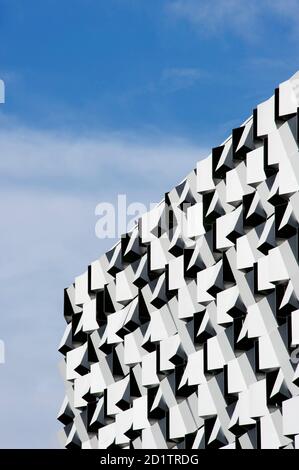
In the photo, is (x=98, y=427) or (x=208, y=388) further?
(x=98, y=427)

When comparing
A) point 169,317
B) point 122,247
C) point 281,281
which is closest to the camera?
point 281,281

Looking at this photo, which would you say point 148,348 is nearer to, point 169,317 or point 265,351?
point 169,317

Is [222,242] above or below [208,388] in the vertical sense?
above

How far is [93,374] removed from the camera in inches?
→ 2373

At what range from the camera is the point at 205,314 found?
1879 inches

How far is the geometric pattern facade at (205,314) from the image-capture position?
4109cm

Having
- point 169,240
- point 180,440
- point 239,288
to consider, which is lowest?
point 180,440

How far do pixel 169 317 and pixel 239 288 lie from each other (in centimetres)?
806

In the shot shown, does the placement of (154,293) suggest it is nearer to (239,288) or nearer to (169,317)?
(169,317)

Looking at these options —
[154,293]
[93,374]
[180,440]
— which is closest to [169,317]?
[154,293]

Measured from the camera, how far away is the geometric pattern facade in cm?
4109

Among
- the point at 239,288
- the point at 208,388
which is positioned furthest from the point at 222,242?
the point at 208,388

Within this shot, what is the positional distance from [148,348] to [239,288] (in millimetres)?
10419

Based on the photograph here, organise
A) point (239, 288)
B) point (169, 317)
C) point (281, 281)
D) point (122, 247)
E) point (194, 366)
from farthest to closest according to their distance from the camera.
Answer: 1. point (122, 247)
2. point (169, 317)
3. point (194, 366)
4. point (239, 288)
5. point (281, 281)
